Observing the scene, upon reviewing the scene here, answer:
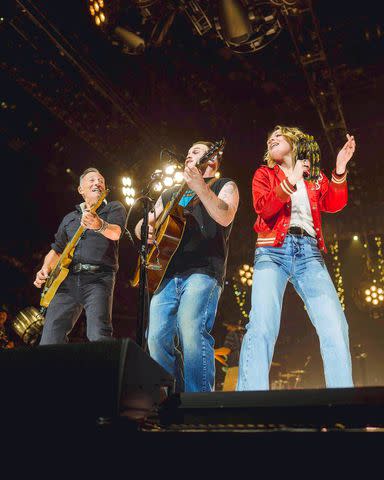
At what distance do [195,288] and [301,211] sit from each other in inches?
40.2

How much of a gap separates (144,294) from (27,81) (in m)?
5.27

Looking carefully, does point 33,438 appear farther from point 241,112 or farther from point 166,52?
point 241,112

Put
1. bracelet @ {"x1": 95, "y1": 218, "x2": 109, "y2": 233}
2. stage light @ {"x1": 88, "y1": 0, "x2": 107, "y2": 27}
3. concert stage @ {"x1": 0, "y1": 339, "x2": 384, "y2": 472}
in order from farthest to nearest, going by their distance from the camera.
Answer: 1. stage light @ {"x1": 88, "y1": 0, "x2": 107, "y2": 27}
2. bracelet @ {"x1": 95, "y1": 218, "x2": 109, "y2": 233}
3. concert stage @ {"x1": 0, "y1": 339, "x2": 384, "y2": 472}

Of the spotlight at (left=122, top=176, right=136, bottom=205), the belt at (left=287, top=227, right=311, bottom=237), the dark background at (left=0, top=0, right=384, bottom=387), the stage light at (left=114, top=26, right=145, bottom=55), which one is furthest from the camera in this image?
the spotlight at (left=122, top=176, right=136, bottom=205)

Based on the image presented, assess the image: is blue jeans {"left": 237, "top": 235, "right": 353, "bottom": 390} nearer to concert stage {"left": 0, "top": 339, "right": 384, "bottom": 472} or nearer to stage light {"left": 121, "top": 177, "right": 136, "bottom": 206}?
concert stage {"left": 0, "top": 339, "right": 384, "bottom": 472}

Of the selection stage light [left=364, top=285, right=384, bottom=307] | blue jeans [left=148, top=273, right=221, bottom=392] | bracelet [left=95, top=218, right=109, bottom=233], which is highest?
stage light [left=364, top=285, right=384, bottom=307]

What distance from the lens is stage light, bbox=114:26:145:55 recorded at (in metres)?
5.99

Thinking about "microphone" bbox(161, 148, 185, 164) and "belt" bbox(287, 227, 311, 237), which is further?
"microphone" bbox(161, 148, 185, 164)

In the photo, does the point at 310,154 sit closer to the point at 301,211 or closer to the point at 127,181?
the point at 301,211

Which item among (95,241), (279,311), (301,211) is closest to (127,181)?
(95,241)

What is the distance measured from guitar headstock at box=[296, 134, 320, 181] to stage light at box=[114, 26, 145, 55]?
140 inches

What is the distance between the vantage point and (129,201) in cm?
847

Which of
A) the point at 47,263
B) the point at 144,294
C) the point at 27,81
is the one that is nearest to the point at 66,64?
the point at 27,81

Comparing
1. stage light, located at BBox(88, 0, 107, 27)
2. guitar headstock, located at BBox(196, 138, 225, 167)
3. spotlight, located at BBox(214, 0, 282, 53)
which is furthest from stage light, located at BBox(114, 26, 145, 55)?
guitar headstock, located at BBox(196, 138, 225, 167)
